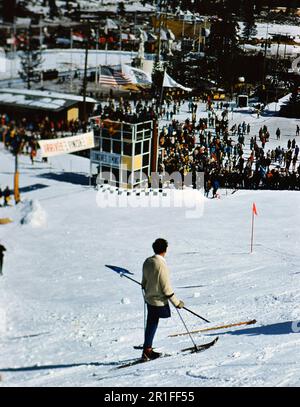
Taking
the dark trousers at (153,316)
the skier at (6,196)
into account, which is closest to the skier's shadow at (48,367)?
the dark trousers at (153,316)

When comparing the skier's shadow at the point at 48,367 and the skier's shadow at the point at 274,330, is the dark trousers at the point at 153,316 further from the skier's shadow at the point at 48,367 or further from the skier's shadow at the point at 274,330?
the skier's shadow at the point at 274,330

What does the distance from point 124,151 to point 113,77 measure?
1494 mm

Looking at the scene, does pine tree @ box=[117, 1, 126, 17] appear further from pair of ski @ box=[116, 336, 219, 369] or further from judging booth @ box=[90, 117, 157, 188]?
pair of ski @ box=[116, 336, 219, 369]

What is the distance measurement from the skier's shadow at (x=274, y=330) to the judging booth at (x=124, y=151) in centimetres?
467

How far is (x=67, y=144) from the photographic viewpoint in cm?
843

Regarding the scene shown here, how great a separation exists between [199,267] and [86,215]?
220 centimetres

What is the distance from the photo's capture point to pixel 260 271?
536 cm

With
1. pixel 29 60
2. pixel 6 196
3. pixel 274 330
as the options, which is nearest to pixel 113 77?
pixel 29 60

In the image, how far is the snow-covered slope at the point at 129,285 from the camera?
3.25 m

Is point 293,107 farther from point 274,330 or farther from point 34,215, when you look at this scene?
point 274,330

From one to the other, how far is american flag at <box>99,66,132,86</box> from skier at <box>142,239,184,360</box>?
6379 millimetres

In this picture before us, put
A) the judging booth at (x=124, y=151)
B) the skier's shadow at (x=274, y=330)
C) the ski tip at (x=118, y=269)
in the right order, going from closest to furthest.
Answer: the skier's shadow at (x=274, y=330), the ski tip at (x=118, y=269), the judging booth at (x=124, y=151)

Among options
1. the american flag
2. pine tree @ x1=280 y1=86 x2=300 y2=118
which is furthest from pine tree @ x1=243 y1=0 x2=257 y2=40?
the american flag

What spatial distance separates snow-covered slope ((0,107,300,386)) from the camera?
3254 millimetres
